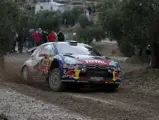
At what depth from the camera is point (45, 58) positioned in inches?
526

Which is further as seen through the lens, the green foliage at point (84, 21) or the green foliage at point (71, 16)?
the green foliage at point (71, 16)

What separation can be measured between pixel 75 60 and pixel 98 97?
137 centimetres

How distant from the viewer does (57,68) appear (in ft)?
41.1

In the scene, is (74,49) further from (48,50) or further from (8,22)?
(8,22)

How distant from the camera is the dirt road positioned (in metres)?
8.38

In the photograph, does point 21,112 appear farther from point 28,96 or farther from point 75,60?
point 75,60

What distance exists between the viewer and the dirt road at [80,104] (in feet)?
27.5

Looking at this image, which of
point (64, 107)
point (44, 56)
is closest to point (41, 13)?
point (44, 56)

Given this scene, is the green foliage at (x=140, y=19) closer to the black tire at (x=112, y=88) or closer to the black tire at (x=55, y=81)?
the black tire at (x=112, y=88)

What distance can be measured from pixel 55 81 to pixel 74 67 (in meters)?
0.91

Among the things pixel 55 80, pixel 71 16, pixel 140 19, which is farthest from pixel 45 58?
pixel 71 16

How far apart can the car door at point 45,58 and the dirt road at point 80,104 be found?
59 centimetres

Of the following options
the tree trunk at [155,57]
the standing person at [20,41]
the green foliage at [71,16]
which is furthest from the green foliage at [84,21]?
the tree trunk at [155,57]

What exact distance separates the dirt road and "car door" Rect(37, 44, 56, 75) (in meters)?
0.59
